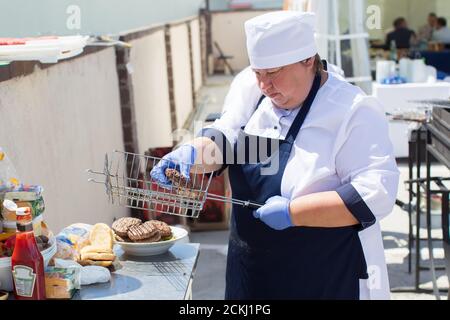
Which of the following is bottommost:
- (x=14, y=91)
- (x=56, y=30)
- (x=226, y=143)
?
(x=226, y=143)

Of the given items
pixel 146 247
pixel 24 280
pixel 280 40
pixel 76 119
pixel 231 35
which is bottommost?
pixel 146 247

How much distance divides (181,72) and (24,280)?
9544 millimetres

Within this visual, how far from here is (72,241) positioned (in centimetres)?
215

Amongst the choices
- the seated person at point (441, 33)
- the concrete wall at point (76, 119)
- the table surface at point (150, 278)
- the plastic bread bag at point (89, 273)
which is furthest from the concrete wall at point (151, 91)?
the seated person at point (441, 33)

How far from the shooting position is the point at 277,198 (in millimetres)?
2029

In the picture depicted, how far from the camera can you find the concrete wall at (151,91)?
6.25 metres

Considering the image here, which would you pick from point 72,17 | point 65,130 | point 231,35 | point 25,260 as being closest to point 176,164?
point 25,260

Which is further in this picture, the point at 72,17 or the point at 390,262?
the point at 390,262

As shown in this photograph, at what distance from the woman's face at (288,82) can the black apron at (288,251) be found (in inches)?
1.6

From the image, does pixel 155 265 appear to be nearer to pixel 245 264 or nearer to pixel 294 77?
pixel 245 264

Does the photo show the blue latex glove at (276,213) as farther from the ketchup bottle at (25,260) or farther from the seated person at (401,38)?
the seated person at (401,38)

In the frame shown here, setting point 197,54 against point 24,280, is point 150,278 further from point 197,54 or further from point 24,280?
point 197,54
